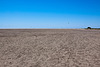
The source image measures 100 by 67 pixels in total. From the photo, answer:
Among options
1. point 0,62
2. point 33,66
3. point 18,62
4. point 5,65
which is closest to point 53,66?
point 33,66

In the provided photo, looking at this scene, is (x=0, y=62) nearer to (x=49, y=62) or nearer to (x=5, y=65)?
(x=5, y=65)

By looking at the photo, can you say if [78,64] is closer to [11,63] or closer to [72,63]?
[72,63]

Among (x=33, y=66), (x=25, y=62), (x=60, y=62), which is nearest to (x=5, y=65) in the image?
(x=25, y=62)

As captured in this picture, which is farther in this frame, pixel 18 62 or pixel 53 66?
pixel 18 62

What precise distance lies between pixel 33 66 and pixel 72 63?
7.18 ft

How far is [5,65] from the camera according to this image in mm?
5605

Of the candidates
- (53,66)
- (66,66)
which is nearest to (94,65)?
(66,66)

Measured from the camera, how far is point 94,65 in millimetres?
5594

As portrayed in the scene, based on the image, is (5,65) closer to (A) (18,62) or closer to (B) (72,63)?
(A) (18,62)

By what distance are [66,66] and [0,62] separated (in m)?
3.77

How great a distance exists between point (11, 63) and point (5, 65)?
36 centimetres

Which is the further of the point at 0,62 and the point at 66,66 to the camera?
the point at 0,62

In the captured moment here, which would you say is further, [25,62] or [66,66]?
[25,62]

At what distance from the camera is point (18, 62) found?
19.7 feet
